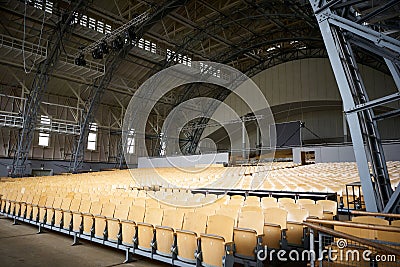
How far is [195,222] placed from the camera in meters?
4.14

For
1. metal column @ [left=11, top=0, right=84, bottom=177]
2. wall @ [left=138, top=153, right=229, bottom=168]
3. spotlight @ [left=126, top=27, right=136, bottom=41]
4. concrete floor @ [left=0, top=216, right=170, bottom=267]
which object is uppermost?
spotlight @ [left=126, top=27, right=136, bottom=41]

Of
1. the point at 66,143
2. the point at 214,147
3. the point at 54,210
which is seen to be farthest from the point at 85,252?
the point at 214,147

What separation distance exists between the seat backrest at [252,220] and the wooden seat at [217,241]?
1.21ft

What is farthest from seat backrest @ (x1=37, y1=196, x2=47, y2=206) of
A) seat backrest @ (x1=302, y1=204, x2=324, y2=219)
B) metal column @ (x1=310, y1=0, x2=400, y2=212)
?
metal column @ (x1=310, y1=0, x2=400, y2=212)

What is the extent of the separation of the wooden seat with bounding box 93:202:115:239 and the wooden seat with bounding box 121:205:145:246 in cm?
45

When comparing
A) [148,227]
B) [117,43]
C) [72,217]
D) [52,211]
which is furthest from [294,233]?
[117,43]

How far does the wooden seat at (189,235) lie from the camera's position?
381 cm

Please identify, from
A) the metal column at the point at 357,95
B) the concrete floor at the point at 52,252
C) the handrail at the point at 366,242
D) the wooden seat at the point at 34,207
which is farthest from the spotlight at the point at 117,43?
the handrail at the point at 366,242

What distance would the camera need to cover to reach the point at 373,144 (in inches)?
196

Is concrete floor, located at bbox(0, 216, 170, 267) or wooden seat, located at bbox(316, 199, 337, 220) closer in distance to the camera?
concrete floor, located at bbox(0, 216, 170, 267)

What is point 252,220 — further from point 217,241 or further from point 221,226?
point 217,241

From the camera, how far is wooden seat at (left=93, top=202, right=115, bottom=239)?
508 centimetres

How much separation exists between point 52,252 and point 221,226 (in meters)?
3.05

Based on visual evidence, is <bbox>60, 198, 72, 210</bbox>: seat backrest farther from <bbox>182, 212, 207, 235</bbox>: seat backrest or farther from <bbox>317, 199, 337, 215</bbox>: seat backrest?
<bbox>317, 199, 337, 215</bbox>: seat backrest
